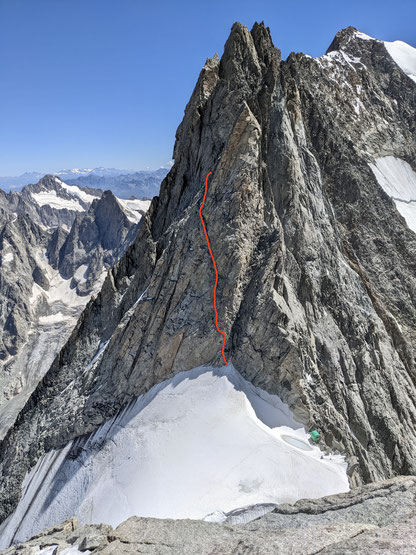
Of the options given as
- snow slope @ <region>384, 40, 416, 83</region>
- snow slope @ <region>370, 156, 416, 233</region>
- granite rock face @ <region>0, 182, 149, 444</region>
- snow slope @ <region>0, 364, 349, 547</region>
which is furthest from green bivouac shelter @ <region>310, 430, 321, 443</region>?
granite rock face @ <region>0, 182, 149, 444</region>

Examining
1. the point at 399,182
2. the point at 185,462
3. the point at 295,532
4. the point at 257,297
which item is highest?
the point at 399,182

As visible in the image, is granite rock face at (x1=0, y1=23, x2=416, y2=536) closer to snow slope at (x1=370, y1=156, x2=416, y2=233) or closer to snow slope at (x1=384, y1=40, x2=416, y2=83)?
snow slope at (x1=370, y1=156, x2=416, y2=233)

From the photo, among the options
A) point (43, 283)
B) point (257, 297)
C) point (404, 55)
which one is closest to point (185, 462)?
point (257, 297)

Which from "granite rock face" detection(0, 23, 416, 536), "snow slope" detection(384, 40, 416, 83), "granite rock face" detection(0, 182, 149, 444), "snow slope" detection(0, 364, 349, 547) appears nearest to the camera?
"snow slope" detection(0, 364, 349, 547)

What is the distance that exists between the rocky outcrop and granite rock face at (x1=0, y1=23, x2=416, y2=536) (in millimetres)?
6240

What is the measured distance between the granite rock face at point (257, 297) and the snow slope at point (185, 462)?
2.84 feet

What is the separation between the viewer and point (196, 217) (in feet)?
67.7

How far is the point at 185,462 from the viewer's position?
665 inches

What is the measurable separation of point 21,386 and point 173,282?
104 meters

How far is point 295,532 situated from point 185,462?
8750 millimetres

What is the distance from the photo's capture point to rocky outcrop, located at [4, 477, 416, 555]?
25.1 feet

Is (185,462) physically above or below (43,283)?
above

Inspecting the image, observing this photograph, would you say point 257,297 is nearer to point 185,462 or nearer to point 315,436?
point 315,436

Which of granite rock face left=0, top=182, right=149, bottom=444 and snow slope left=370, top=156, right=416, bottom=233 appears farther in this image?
granite rock face left=0, top=182, right=149, bottom=444
